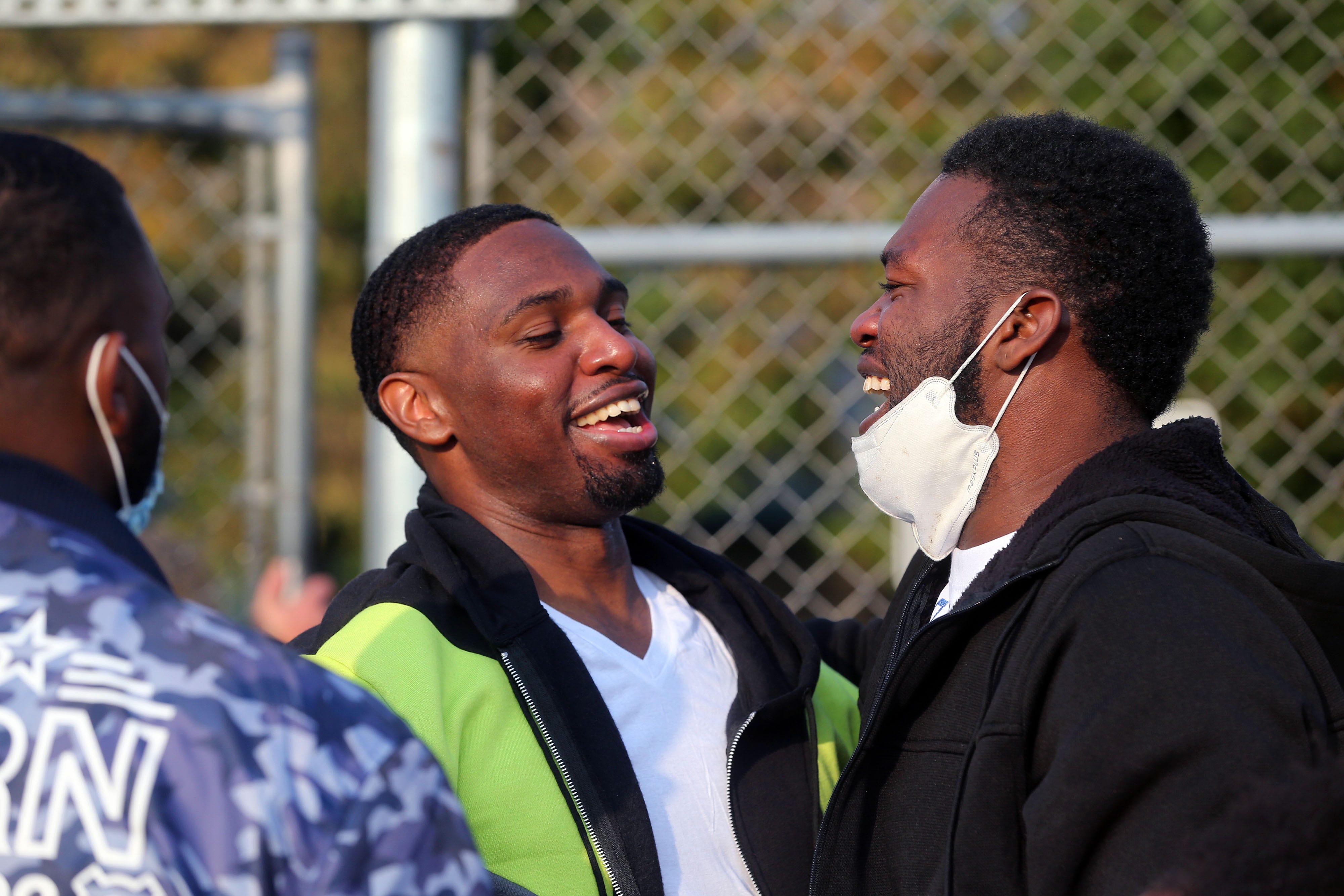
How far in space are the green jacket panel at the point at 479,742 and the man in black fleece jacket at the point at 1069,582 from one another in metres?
0.40

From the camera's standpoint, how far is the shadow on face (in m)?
2.33

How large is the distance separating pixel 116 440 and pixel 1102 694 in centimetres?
114

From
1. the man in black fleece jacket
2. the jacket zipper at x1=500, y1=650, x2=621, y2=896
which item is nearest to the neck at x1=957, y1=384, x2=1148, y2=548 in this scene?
the man in black fleece jacket

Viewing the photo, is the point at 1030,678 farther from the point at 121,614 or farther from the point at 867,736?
the point at 121,614

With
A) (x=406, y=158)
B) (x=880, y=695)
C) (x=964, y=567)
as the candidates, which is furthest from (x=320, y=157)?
(x=880, y=695)

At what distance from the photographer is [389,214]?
2729 millimetres

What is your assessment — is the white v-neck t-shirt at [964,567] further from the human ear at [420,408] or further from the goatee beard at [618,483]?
the human ear at [420,408]

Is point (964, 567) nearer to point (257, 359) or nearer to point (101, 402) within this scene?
point (101, 402)

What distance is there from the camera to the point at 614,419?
2.41 meters

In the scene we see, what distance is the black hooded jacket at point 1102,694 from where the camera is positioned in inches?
56.2

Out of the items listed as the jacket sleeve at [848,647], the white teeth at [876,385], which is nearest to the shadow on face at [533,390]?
the white teeth at [876,385]

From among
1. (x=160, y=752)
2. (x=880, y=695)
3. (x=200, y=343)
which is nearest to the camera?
(x=160, y=752)

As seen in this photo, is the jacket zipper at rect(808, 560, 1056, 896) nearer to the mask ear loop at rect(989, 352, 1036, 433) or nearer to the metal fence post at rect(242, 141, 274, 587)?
the mask ear loop at rect(989, 352, 1036, 433)

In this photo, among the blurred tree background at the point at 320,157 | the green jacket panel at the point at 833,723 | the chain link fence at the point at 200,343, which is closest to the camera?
the green jacket panel at the point at 833,723
